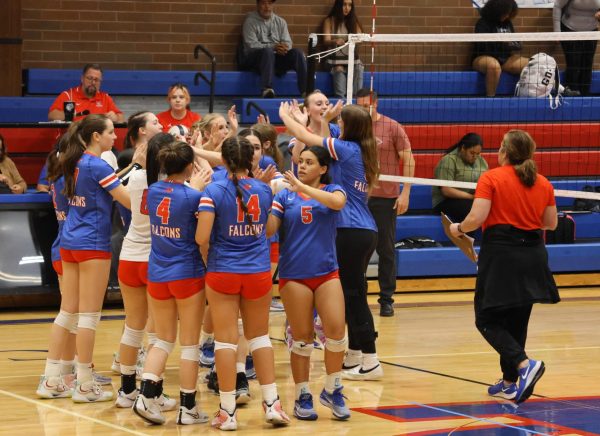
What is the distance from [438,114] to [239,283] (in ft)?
28.0

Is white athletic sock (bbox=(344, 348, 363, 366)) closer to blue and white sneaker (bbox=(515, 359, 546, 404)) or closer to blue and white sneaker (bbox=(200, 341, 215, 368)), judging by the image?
blue and white sneaker (bbox=(200, 341, 215, 368))

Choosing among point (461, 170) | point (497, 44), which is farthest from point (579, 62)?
point (461, 170)

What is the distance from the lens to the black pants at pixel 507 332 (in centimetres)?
741

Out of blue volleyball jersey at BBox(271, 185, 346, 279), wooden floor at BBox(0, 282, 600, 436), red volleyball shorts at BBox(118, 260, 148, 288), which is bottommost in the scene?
wooden floor at BBox(0, 282, 600, 436)

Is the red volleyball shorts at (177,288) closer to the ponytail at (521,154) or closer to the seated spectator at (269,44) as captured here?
the ponytail at (521,154)

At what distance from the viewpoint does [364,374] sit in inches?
319

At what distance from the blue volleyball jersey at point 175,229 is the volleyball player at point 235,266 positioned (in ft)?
0.37

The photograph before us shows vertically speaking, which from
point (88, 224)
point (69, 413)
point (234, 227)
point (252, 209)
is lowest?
point (69, 413)

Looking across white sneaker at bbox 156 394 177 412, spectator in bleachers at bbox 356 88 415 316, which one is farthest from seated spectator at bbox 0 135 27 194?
white sneaker at bbox 156 394 177 412

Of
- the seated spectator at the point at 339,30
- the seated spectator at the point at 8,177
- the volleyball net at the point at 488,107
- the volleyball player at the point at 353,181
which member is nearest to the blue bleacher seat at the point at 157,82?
the seated spectator at the point at 339,30

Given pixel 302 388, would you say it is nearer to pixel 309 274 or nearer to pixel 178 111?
pixel 309 274

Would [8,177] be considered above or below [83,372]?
above

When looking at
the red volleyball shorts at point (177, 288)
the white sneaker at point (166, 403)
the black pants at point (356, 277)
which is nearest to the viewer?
the red volleyball shorts at point (177, 288)

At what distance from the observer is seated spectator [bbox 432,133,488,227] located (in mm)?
12336
